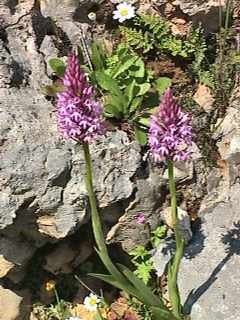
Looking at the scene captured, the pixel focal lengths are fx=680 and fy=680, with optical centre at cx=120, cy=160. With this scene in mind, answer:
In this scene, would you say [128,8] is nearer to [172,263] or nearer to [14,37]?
[14,37]

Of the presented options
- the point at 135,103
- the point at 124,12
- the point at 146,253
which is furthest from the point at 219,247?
the point at 124,12

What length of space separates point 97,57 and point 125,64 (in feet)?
0.78

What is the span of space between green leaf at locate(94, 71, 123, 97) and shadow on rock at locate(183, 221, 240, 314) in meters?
1.31

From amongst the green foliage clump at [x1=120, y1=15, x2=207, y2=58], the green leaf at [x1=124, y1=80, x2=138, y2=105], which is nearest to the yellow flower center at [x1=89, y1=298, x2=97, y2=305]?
the green leaf at [x1=124, y1=80, x2=138, y2=105]

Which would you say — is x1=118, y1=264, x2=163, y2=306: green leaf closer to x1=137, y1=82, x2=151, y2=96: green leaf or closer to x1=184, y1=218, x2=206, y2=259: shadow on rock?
x1=184, y1=218, x2=206, y2=259: shadow on rock

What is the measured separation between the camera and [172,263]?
456 centimetres

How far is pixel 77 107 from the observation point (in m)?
3.48

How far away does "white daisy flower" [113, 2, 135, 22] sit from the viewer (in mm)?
5547

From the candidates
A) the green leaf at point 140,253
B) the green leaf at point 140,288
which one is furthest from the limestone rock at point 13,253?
the green leaf at point 140,288

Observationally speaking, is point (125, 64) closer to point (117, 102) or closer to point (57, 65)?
point (117, 102)

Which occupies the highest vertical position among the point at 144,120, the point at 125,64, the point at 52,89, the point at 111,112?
the point at 125,64

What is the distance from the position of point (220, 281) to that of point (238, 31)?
2.24m

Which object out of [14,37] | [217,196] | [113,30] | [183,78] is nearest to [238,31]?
[183,78]

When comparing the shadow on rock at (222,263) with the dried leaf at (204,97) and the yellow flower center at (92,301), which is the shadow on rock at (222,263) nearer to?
the yellow flower center at (92,301)
